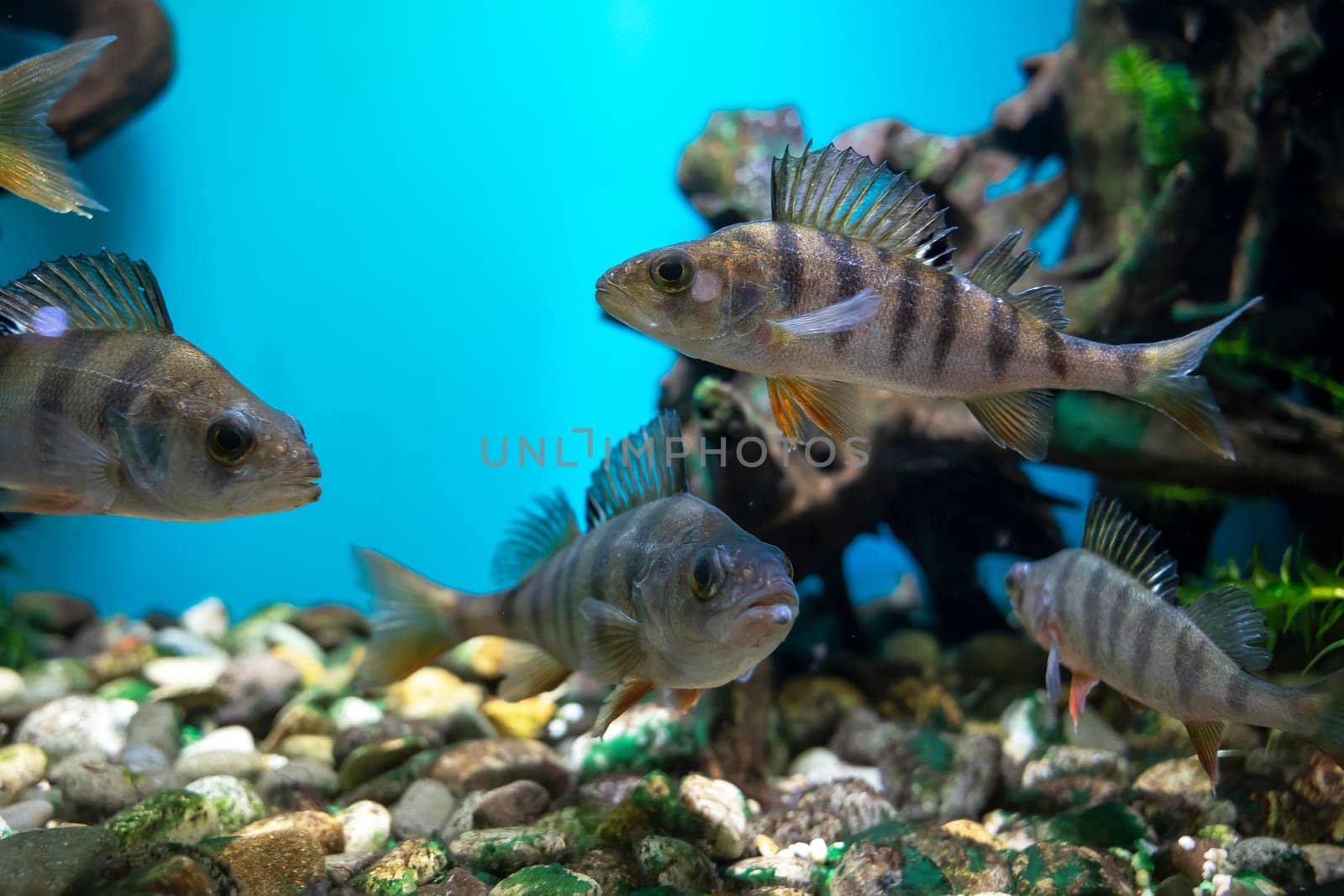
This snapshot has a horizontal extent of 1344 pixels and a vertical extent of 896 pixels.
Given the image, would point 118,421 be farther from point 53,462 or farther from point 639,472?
point 639,472

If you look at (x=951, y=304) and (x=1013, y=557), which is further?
(x=1013, y=557)

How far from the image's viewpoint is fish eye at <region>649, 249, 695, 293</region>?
2154mm

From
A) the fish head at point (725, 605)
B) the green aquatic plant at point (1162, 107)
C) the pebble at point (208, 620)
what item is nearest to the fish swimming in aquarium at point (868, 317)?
the fish head at point (725, 605)

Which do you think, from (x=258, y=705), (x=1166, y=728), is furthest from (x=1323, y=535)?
(x=258, y=705)

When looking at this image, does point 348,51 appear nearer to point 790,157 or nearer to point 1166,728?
point 790,157

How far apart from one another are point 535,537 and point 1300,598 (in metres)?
3.37

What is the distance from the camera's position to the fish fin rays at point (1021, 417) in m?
2.41

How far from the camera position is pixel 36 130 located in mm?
2211

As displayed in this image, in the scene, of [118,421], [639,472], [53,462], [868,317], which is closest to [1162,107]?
[868,317]

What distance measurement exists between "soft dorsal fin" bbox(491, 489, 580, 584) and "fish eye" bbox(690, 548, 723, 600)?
0.95 metres

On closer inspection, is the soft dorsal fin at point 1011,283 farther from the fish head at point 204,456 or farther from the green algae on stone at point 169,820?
the green algae on stone at point 169,820

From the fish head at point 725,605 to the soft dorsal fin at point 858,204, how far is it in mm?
853

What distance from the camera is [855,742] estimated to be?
15.0ft

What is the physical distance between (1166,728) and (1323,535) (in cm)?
148
